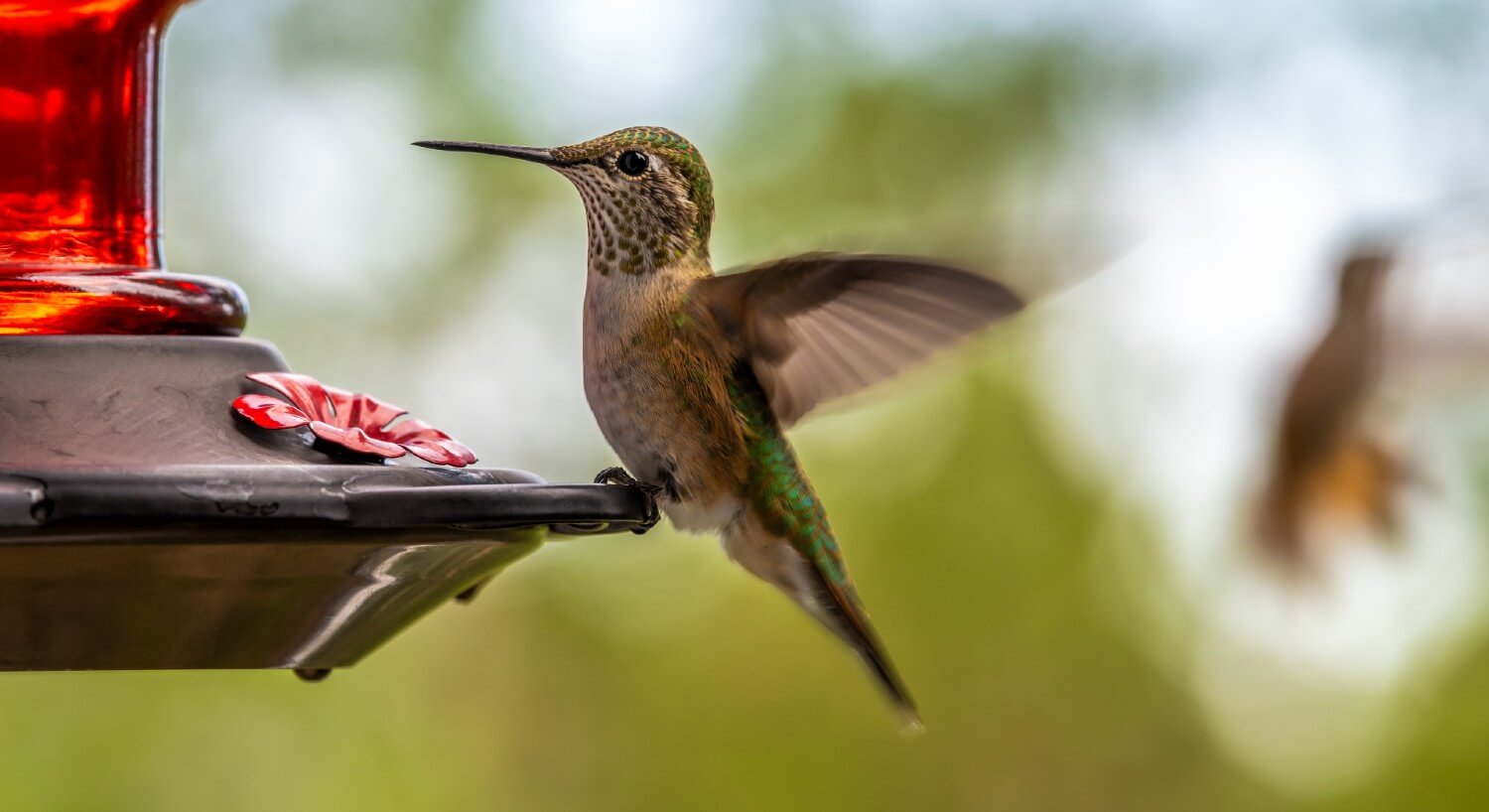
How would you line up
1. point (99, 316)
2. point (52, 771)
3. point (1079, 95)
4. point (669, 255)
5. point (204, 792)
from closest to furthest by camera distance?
point (99, 316) → point (669, 255) → point (52, 771) → point (204, 792) → point (1079, 95)

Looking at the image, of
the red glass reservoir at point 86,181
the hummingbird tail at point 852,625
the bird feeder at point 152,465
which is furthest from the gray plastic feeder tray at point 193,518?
the hummingbird tail at point 852,625

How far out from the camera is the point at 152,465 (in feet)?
6.42

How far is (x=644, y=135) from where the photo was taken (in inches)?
142

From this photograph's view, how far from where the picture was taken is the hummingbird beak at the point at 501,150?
3.12m

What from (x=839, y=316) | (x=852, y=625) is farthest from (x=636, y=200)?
(x=852, y=625)

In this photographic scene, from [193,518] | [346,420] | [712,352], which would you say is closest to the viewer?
[193,518]

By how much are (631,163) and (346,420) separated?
1.21 m

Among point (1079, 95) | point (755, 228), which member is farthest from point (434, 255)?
point (1079, 95)

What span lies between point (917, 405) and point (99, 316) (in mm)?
7089

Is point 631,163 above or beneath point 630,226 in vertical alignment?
above

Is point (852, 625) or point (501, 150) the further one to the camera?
point (852, 625)

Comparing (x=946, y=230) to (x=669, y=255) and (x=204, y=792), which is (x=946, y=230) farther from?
(x=204, y=792)

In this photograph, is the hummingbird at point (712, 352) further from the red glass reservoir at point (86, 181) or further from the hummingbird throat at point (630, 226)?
the red glass reservoir at point (86, 181)

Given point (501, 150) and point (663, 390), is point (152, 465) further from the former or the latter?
point (663, 390)
